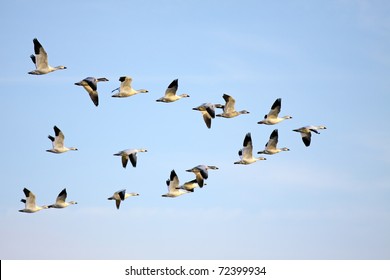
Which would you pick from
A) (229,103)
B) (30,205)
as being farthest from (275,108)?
(30,205)

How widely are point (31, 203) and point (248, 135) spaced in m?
11.1

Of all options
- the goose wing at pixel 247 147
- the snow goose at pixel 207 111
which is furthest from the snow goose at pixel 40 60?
the goose wing at pixel 247 147

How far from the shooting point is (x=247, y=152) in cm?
4856

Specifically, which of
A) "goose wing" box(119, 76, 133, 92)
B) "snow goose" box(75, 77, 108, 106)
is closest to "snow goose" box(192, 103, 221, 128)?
"goose wing" box(119, 76, 133, 92)

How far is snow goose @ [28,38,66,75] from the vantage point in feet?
148

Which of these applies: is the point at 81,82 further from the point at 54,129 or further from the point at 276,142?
the point at 276,142

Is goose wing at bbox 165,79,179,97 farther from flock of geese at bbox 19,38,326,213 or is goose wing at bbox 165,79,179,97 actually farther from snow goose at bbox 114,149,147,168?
snow goose at bbox 114,149,147,168

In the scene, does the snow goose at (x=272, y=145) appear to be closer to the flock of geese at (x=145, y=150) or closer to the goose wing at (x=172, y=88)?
the flock of geese at (x=145, y=150)

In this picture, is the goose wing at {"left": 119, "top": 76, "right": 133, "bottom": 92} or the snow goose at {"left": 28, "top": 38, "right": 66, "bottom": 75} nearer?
the snow goose at {"left": 28, "top": 38, "right": 66, "bottom": 75}

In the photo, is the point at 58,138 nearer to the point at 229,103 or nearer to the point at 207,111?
the point at 207,111

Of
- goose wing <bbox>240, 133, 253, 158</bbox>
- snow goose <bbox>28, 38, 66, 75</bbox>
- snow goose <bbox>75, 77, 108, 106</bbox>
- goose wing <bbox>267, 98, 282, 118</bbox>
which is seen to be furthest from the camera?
goose wing <bbox>267, 98, 282, 118</bbox>

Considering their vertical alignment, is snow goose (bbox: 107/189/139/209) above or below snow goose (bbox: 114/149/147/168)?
below

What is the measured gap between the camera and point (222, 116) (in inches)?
1924
